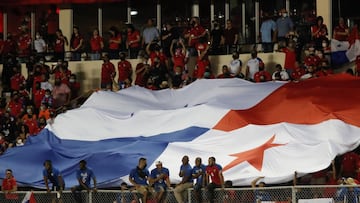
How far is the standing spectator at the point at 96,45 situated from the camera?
30.1 m

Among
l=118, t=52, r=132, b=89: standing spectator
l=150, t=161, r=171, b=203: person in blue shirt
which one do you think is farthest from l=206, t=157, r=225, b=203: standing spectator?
l=118, t=52, r=132, b=89: standing spectator

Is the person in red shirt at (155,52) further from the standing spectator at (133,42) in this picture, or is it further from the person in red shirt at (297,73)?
the person in red shirt at (297,73)

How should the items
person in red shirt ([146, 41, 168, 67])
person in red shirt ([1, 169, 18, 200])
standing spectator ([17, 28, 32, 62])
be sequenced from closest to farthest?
person in red shirt ([1, 169, 18, 200]) → person in red shirt ([146, 41, 168, 67]) → standing spectator ([17, 28, 32, 62])

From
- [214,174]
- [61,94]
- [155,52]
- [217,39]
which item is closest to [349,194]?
[214,174]

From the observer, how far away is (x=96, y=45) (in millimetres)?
30172

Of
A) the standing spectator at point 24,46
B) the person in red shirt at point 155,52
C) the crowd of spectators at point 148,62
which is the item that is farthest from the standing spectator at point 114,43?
the standing spectator at point 24,46

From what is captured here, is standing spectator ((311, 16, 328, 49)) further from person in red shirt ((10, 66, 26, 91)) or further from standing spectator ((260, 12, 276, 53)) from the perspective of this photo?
person in red shirt ((10, 66, 26, 91))

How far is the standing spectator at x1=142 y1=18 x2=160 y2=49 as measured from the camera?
29469mm

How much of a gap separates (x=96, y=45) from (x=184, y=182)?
10.3 metres

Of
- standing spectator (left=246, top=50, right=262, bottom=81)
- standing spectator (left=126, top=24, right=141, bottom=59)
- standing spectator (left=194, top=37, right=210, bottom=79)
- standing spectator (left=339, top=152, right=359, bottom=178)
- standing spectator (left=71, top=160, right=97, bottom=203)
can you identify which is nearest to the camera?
standing spectator (left=339, top=152, right=359, bottom=178)

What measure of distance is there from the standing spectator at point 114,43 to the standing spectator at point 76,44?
881 millimetres

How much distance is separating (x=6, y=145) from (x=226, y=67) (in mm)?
5771

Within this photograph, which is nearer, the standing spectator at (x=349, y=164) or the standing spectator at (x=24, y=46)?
the standing spectator at (x=349, y=164)

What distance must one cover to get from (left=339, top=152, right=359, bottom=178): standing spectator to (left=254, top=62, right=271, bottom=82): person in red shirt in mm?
5031
